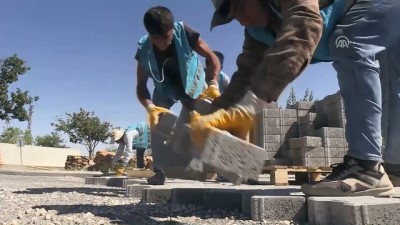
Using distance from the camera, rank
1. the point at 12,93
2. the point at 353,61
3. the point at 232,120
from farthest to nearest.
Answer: the point at 12,93, the point at 353,61, the point at 232,120

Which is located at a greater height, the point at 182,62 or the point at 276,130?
the point at 182,62

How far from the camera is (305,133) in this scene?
26.3 feet

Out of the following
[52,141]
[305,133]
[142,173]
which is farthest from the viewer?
[52,141]

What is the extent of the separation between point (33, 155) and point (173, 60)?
4663cm

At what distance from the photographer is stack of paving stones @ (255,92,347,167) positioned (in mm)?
7070

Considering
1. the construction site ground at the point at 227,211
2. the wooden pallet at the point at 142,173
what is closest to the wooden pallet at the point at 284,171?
the construction site ground at the point at 227,211

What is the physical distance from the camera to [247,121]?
1.36 meters

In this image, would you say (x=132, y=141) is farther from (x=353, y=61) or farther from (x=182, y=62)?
(x=353, y=61)

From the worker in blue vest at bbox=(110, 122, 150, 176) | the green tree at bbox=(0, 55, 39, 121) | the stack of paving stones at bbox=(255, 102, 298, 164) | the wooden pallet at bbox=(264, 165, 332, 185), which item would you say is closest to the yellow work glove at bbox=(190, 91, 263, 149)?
the wooden pallet at bbox=(264, 165, 332, 185)

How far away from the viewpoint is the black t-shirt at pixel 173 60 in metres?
3.92

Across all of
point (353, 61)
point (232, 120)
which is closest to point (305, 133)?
point (353, 61)

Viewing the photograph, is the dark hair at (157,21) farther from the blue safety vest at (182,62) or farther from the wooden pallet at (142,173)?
the wooden pallet at (142,173)

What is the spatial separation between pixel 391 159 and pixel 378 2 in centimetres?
93

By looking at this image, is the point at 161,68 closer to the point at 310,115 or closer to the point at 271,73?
the point at 271,73
